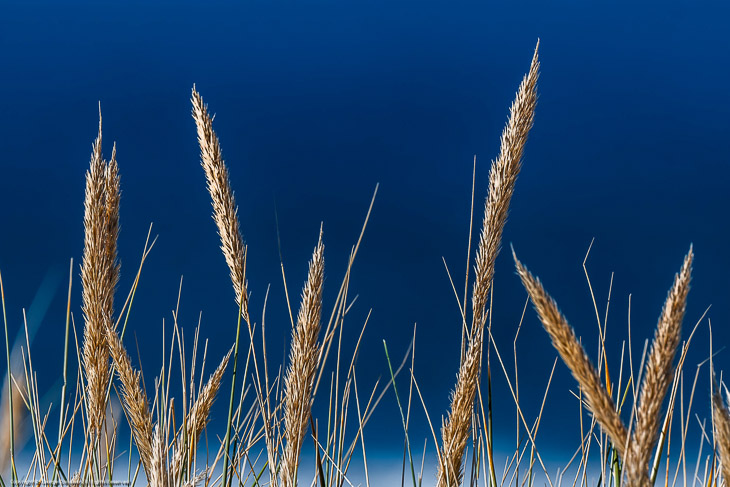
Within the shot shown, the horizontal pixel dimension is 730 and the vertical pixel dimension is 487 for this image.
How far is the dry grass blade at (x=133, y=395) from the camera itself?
1.58 metres

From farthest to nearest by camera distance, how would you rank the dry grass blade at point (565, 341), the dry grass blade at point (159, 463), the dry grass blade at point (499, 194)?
1. the dry grass blade at point (499, 194)
2. the dry grass blade at point (159, 463)
3. the dry grass blade at point (565, 341)

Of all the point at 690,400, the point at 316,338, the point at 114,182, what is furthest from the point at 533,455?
the point at 114,182

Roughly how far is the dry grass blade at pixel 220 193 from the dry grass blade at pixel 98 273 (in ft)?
0.94

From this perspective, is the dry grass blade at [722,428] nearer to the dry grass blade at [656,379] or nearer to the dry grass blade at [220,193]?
the dry grass blade at [656,379]

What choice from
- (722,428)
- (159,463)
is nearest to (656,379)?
(722,428)

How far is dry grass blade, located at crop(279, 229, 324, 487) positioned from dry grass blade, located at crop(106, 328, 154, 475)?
1.20ft

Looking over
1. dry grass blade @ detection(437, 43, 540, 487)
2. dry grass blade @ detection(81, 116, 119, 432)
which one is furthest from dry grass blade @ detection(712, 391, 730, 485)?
dry grass blade @ detection(81, 116, 119, 432)

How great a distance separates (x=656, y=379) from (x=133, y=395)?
1.20m

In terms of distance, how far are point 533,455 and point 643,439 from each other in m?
1.14

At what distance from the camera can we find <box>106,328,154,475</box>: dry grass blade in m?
1.58

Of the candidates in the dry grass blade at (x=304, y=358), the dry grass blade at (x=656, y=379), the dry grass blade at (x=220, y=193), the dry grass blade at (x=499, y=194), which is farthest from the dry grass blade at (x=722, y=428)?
the dry grass blade at (x=220, y=193)

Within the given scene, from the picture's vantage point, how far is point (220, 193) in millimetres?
1651

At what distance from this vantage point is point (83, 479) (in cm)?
186

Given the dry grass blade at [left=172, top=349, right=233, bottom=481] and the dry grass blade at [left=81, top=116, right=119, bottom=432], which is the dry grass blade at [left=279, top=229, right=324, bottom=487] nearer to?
the dry grass blade at [left=172, top=349, right=233, bottom=481]
